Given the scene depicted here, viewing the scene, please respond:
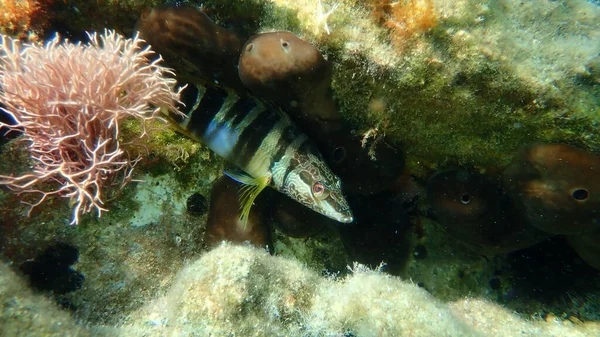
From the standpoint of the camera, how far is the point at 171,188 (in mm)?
3838

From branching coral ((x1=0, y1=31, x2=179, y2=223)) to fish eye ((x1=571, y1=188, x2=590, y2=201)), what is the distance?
13.5ft

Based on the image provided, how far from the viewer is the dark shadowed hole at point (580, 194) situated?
292cm

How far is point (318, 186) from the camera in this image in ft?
12.1

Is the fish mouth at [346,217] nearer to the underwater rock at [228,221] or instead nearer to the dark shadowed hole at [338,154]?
the dark shadowed hole at [338,154]

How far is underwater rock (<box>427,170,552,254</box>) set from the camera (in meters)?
3.54

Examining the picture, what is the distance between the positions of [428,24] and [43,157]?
381 cm

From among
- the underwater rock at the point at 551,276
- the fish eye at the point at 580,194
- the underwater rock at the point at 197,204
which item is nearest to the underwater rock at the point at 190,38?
the underwater rock at the point at 197,204

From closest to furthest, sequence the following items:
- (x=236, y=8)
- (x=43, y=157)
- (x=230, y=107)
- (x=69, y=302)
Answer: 1. (x=43, y=157)
2. (x=69, y=302)
3. (x=236, y=8)
4. (x=230, y=107)

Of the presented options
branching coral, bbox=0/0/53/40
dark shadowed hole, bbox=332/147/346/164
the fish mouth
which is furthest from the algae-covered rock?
branching coral, bbox=0/0/53/40

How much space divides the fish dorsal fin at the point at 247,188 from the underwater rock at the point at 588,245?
3526 mm

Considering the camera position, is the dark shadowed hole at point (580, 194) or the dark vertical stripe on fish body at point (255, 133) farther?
the dark vertical stripe on fish body at point (255, 133)

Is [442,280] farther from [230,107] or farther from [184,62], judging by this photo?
[184,62]

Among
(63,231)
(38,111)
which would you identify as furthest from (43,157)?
(63,231)

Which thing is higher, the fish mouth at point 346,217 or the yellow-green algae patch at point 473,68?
the yellow-green algae patch at point 473,68
